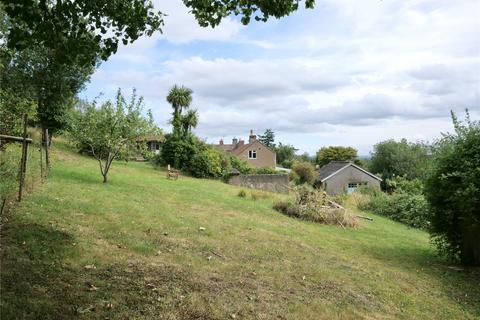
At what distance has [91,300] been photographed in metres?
5.07

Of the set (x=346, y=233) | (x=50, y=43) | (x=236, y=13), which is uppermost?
(x=236, y=13)

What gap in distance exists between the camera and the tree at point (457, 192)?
9.55 metres

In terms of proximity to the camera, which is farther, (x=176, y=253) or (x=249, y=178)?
(x=249, y=178)

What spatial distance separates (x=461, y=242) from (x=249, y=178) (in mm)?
27339

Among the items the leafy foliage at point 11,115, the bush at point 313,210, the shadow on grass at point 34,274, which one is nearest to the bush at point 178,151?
the bush at point 313,210

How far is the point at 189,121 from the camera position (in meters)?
43.5

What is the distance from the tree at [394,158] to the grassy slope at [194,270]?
2002 inches

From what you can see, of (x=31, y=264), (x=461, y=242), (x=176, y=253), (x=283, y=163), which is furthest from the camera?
(x=283, y=163)

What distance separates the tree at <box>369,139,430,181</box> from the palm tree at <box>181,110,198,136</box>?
2946 centimetres

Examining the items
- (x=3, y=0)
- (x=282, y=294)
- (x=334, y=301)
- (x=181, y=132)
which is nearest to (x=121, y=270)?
(x=282, y=294)

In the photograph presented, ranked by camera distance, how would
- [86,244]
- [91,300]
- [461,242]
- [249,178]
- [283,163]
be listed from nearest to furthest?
[91,300] < [86,244] < [461,242] < [249,178] < [283,163]

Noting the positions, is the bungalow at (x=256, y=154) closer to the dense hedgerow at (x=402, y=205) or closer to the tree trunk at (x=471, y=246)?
the dense hedgerow at (x=402, y=205)

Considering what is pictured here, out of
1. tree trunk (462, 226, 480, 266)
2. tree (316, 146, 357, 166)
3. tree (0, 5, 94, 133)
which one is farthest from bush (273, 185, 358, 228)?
tree (316, 146, 357, 166)

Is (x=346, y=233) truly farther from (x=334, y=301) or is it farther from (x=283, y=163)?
(x=283, y=163)
